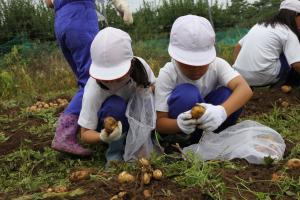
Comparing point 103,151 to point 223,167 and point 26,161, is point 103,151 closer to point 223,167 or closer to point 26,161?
point 26,161

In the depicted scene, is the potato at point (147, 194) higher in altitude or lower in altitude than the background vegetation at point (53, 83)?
higher

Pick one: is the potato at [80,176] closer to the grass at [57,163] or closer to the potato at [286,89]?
the grass at [57,163]

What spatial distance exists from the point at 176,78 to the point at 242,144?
0.46 m

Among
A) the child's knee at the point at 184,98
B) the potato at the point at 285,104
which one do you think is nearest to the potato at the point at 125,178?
the child's knee at the point at 184,98

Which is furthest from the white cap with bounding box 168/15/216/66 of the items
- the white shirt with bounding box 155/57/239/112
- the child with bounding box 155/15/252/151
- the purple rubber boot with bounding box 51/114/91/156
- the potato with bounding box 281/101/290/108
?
the potato with bounding box 281/101/290/108

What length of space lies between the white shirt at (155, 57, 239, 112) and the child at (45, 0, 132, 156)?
20.9 inches

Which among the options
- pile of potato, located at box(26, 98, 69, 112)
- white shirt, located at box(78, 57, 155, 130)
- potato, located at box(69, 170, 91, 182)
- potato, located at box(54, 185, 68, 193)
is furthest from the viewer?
pile of potato, located at box(26, 98, 69, 112)

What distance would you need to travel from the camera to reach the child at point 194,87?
7.55 feet

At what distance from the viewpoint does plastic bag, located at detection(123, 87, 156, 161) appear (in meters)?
2.47

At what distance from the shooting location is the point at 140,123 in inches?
98.0

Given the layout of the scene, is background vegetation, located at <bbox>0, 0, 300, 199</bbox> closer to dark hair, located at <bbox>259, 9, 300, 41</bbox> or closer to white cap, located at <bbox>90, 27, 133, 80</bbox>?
white cap, located at <bbox>90, 27, 133, 80</bbox>

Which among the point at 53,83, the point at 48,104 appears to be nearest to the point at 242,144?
the point at 48,104

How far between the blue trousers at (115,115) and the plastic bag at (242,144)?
1.14 ft

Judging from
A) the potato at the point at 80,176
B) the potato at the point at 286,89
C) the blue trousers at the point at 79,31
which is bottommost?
the potato at the point at 286,89
